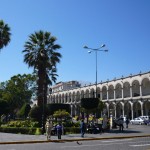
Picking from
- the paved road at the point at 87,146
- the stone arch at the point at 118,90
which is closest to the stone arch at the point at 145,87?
the stone arch at the point at 118,90

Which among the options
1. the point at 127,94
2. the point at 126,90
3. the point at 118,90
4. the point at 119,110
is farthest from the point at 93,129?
the point at 119,110

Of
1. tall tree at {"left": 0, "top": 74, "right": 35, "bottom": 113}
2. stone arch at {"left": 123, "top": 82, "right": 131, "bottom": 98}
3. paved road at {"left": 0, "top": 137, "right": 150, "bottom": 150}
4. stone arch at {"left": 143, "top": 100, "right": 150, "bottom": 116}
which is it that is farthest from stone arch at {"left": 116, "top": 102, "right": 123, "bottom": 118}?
paved road at {"left": 0, "top": 137, "right": 150, "bottom": 150}

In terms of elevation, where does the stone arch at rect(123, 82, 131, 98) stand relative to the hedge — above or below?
above

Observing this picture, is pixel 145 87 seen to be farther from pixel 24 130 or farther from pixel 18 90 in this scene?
pixel 24 130

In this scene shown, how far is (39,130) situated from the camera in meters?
27.0

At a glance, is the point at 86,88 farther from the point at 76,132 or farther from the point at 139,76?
the point at 76,132

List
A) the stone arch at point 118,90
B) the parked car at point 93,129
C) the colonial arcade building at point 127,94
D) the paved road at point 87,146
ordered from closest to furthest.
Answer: the paved road at point 87,146, the parked car at point 93,129, the colonial arcade building at point 127,94, the stone arch at point 118,90

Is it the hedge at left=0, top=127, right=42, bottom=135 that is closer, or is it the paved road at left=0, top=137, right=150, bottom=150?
the paved road at left=0, top=137, right=150, bottom=150

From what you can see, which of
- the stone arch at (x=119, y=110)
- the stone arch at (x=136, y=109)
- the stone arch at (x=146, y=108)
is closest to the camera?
the stone arch at (x=146, y=108)

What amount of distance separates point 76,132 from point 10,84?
46.1 meters

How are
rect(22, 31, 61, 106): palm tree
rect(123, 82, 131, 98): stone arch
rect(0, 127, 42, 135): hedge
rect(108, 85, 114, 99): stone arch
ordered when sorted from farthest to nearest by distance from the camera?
rect(108, 85, 114, 99): stone arch, rect(123, 82, 131, 98): stone arch, rect(22, 31, 61, 106): palm tree, rect(0, 127, 42, 135): hedge

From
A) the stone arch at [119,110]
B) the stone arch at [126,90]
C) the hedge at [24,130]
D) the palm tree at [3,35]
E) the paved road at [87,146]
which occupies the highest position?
the palm tree at [3,35]

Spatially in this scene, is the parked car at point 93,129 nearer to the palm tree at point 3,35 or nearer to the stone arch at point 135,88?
the palm tree at point 3,35

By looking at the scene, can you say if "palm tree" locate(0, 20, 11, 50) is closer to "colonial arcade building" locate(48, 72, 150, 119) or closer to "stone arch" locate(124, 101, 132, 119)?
"colonial arcade building" locate(48, 72, 150, 119)
